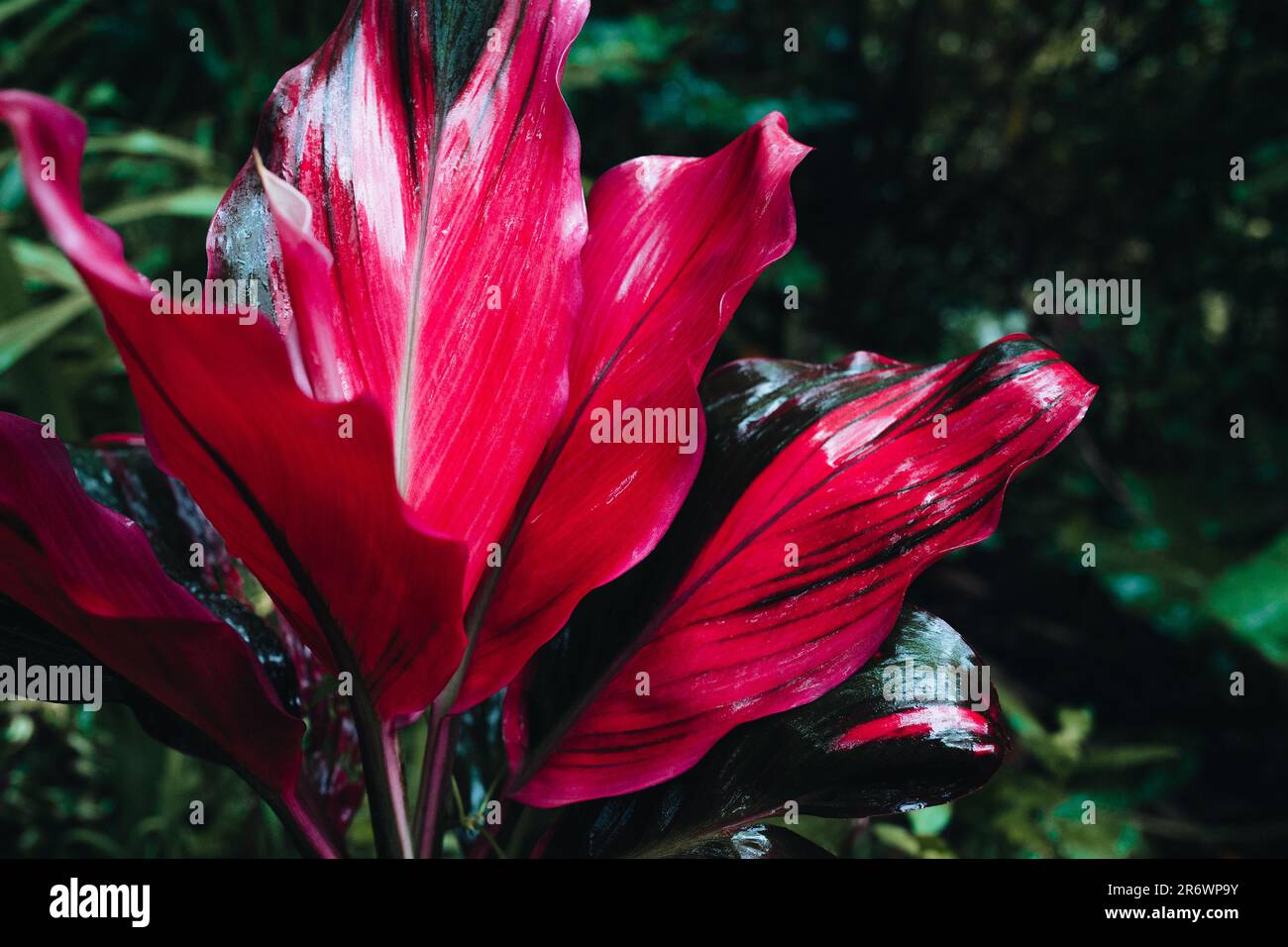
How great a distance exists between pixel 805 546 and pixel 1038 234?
1.89 meters

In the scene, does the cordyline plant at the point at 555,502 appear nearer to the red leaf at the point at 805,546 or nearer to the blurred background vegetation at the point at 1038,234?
the red leaf at the point at 805,546

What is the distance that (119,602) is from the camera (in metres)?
0.36

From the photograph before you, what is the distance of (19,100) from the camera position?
0.88 ft

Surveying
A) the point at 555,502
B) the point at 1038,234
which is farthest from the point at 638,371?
the point at 1038,234

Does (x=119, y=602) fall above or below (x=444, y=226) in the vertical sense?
below

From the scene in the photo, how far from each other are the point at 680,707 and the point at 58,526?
26 cm

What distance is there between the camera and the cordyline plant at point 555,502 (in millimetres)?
370

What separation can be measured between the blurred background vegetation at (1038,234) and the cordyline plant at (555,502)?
81 centimetres

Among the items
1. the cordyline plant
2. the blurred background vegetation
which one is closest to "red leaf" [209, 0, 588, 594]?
the cordyline plant

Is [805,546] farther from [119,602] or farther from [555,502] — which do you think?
[119,602]

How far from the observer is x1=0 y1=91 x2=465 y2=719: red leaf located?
0.28 metres

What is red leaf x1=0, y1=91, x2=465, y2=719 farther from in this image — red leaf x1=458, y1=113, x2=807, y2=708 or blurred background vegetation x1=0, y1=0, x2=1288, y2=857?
blurred background vegetation x1=0, y1=0, x2=1288, y2=857

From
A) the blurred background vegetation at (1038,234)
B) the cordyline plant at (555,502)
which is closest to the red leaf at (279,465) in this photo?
the cordyline plant at (555,502)
